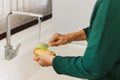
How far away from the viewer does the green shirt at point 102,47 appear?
0.73 metres

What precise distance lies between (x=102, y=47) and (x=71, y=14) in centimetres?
106

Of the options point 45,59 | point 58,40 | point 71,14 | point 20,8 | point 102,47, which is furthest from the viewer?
point 71,14

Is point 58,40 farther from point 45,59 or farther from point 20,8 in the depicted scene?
point 20,8

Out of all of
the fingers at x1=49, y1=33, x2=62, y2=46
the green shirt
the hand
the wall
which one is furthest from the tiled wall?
the green shirt

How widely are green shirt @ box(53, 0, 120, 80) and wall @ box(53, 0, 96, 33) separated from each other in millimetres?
959

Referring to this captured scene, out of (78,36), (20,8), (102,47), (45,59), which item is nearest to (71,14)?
(20,8)

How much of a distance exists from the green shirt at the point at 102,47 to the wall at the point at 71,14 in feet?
3.15

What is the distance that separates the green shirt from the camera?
0.73 m

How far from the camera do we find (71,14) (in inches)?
70.2

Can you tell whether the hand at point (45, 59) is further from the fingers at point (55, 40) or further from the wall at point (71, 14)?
the wall at point (71, 14)

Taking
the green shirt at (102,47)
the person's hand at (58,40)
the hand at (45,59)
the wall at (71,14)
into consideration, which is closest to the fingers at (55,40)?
the person's hand at (58,40)

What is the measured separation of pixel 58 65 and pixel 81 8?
965mm

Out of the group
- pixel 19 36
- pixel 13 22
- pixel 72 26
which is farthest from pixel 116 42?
pixel 72 26

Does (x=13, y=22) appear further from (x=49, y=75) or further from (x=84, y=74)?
(x=84, y=74)
